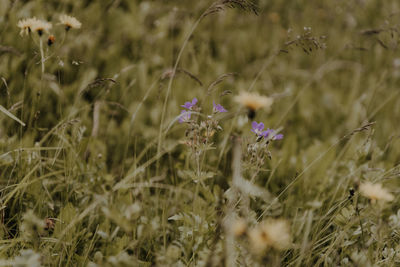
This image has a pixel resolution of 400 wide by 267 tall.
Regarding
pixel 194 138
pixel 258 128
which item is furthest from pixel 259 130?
pixel 194 138

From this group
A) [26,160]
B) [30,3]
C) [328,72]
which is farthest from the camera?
[328,72]

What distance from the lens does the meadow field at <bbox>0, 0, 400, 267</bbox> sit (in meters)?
1.10

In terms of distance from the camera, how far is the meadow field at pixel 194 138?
1.10 metres

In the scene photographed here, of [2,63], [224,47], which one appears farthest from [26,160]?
[224,47]

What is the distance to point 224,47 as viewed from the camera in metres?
2.98

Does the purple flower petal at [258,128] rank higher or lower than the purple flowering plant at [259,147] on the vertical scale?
higher

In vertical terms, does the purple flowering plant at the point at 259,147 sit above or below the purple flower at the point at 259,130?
below

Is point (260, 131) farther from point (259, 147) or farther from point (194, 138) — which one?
point (194, 138)

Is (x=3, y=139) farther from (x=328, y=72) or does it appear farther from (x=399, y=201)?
(x=328, y=72)

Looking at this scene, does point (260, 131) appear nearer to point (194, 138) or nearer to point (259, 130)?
point (259, 130)

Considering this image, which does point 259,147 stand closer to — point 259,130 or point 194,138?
point 259,130

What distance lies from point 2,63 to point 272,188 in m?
1.38

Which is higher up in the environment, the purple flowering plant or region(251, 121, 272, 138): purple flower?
region(251, 121, 272, 138): purple flower

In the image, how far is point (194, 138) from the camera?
1202mm
